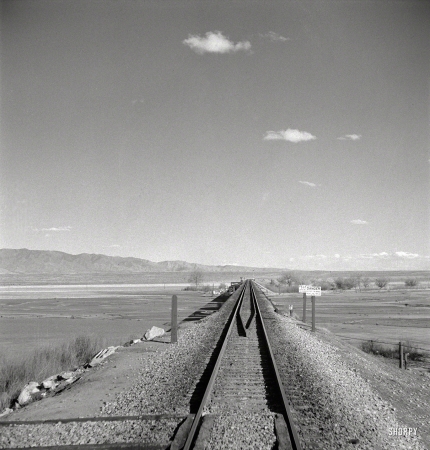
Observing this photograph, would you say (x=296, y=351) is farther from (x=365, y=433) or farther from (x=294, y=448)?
(x=294, y=448)

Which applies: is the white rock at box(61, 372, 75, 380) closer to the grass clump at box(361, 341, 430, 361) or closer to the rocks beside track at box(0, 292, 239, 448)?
the rocks beside track at box(0, 292, 239, 448)

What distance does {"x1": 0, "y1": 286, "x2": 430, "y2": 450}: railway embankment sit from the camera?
6.63 metres

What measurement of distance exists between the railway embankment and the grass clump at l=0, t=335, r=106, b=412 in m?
2.14

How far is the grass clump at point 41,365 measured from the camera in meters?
12.6

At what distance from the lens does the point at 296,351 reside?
1380 cm

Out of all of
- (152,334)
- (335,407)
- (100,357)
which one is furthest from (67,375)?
(335,407)

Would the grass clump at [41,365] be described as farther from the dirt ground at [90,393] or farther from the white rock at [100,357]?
the dirt ground at [90,393]

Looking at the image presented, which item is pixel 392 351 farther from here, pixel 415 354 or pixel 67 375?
pixel 67 375

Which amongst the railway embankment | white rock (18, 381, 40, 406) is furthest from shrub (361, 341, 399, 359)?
white rock (18, 381, 40, 406)

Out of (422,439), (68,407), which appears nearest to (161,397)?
(68,407)

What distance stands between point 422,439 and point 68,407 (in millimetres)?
6032

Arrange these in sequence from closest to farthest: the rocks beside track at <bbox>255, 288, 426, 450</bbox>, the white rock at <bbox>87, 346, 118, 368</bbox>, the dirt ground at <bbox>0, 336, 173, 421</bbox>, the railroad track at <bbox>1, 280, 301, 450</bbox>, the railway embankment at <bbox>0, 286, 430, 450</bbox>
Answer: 1. the railroad track at <bbox>1, 280, 301, 450</bbox>
2. the rocks beside track at <bbox>255, 288, 426, 450</bbox>
3. the railway embankment at <bbox>0, 286, 430, 450</bbox>
4. the dirt ground at <bbox>0, 336, 173, 421</bbox>
5. the white rock at <bbox>87, 346, 118, 368</bbox>

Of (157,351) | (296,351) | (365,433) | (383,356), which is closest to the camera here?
(365,433)

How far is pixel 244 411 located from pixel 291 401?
1.10 meters
